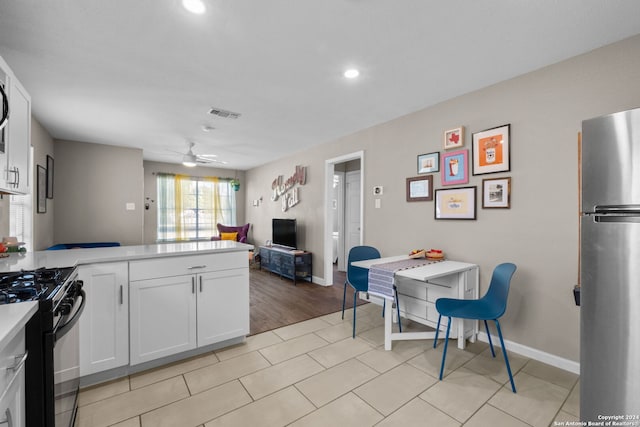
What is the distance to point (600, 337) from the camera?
1.41m

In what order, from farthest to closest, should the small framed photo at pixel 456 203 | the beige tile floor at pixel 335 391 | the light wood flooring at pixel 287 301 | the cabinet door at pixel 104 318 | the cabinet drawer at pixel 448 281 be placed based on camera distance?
the light wood flooring at pixel 287 301 < the small framed photo at pixel 456 203 < the cabinet drawer at pixel 448 281 < the cabinet door at pixel 104 318 < the beige tile floor at pixel 335 391

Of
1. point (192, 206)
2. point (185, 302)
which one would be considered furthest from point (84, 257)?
point (192, 206)

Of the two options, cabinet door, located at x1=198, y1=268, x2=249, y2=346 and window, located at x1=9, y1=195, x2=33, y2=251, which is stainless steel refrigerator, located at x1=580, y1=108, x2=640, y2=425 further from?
window, located at x1=9, y1=195, x2=33, y2=251

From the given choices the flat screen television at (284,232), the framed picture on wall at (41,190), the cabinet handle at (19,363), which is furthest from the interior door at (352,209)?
the cabinet handle at (19,363)

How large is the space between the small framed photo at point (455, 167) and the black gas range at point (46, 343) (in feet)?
10.2

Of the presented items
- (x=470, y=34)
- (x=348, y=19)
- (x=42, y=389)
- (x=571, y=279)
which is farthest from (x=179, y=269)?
(x=571, y=279)

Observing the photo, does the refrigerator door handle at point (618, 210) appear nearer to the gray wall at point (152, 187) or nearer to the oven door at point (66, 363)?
the oven door at point (66, 363)

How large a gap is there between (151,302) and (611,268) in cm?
286

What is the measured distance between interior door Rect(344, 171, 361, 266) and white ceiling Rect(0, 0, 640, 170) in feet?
8.50

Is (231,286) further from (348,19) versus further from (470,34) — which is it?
(470,34)

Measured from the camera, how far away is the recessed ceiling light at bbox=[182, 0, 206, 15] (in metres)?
1.60

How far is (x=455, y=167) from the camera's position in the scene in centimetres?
290

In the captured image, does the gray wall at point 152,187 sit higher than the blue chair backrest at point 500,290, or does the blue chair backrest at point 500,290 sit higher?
the gray wall at point 152,187

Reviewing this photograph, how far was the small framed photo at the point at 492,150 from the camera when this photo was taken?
2527 mm
